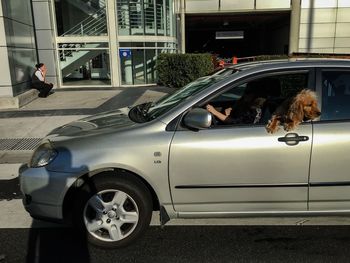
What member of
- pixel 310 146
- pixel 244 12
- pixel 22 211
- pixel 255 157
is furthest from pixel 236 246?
pixel 244 12

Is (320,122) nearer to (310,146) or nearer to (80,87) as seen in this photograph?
(310,146)

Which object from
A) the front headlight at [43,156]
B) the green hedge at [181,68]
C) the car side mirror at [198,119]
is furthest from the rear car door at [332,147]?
the green hedge at [181,68]

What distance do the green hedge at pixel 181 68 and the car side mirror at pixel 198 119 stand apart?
41.1 feet

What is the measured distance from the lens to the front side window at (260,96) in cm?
362

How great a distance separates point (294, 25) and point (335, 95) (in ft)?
72.3

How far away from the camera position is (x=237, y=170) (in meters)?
3.41

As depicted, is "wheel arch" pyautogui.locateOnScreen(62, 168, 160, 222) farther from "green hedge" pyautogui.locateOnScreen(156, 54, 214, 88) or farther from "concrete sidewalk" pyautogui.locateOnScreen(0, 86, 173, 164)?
"green hedge" pyautogui.locateOnScreen(156, 54, 214, 88)

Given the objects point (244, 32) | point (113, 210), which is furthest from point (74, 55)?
point (244, 32)

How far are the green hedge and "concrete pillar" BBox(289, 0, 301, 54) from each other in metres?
9.64

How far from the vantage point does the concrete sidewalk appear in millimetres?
7494

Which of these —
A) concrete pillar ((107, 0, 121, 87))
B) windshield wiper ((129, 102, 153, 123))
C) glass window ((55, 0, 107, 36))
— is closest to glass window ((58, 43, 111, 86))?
concrete pillar ((107, 0, 121, 87))

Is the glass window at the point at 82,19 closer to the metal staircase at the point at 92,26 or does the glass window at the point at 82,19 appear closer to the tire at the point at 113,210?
the metal staircase at the point at 92,26

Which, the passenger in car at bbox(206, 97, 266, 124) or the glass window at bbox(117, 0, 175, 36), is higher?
the glass window at bbox(117, 0, 175, 36)

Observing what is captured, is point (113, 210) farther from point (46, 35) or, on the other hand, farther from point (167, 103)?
point (46, 35)
